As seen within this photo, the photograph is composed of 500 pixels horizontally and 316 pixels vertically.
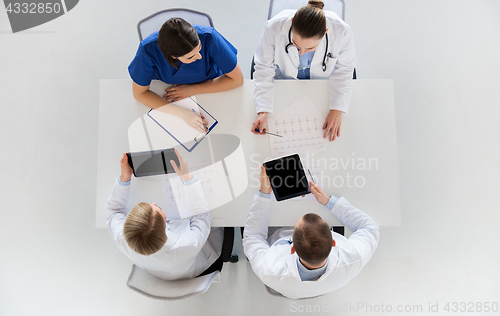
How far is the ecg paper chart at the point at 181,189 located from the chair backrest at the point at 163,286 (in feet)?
0.92

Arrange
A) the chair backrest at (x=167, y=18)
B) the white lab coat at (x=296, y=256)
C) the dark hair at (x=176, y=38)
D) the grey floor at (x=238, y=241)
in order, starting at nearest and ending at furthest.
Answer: the dark hair at (x=176, y=38) < the white lab coat at (x=296, y=256) < the chair backrest at (x=167, y=18) < the grey floor at (x=238, y=241)

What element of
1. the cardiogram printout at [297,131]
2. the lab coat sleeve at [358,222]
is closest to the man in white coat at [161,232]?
the cardiogram printout at [297,131]

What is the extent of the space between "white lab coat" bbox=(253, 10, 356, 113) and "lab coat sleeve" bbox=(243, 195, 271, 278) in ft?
1.38

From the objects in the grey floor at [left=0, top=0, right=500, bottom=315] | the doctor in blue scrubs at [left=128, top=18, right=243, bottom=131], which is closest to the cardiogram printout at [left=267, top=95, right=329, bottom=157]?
the doctor in blue scrubs at [left=128, top=18, right=243, bottom=131]

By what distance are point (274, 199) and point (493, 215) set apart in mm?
1609

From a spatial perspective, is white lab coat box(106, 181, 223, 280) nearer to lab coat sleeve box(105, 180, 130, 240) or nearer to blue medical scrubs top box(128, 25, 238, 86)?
lab coat sleeve box(105, 180, 130, 240)

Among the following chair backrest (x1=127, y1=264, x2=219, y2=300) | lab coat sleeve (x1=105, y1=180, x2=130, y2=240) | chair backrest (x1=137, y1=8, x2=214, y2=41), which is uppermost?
chair backrest (x1=137, y1=8, x2=214, y2=41)

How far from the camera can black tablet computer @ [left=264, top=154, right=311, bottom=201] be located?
3.94ft

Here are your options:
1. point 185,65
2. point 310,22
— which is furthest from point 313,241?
point 185,65

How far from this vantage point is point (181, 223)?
126cm

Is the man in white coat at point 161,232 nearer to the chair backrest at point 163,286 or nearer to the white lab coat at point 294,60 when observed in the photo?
the chair backrest at point 163,286

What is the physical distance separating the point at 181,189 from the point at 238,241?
2.41ft

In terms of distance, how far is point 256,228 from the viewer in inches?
48.4

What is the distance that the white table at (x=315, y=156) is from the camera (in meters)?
1.26
